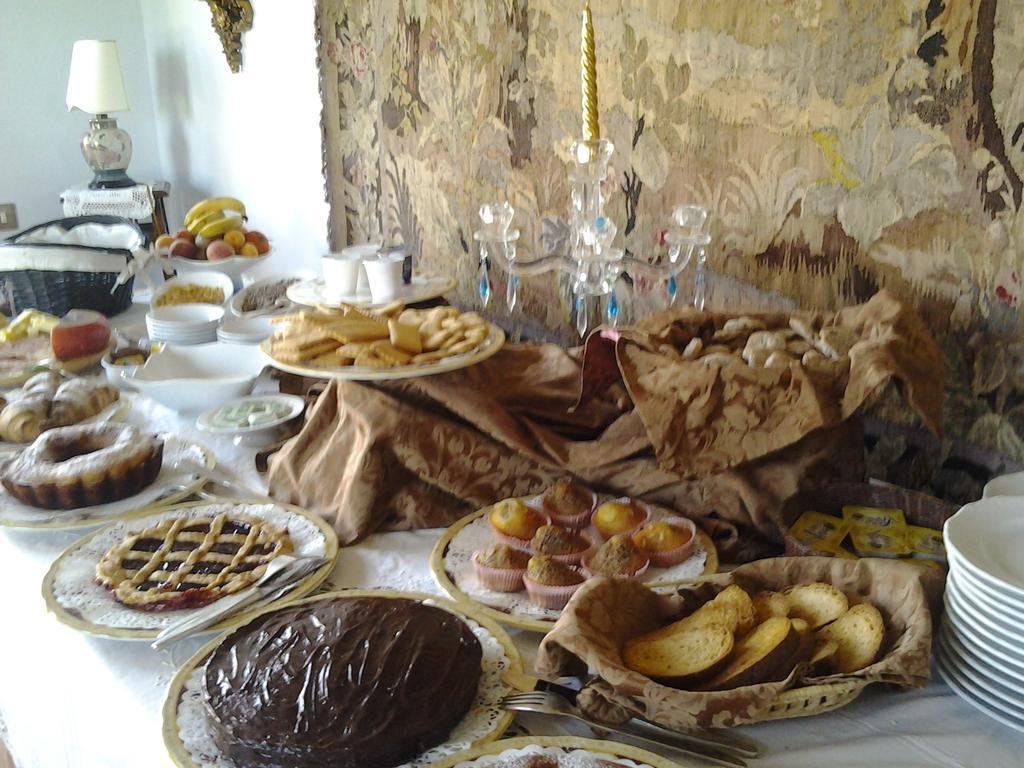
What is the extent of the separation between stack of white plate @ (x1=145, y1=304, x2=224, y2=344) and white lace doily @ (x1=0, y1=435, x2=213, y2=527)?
0.59 meters

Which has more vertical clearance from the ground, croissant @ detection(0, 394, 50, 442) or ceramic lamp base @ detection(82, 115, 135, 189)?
ceramic lamp base @ detection(82, 115, 135, 189)

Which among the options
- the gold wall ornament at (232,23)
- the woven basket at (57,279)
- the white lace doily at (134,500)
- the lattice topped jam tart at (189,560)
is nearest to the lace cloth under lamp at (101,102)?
the gold wall ornament at (232,23)

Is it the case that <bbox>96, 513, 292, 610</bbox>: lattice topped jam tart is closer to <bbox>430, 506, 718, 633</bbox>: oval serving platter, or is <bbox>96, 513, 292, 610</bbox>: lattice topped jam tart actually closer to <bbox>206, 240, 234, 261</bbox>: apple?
<bbox>430, 506, 718, 633</bbox>: oval serving platter

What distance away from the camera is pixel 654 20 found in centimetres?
151

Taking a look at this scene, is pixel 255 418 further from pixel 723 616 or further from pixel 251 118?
pixel 251 118

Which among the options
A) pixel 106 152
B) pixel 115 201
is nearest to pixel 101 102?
pixel 106 152

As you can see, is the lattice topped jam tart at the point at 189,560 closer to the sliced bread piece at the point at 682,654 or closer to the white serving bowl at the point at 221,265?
the sliced bread piece at the point at 682,654

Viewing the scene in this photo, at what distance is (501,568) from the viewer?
1019mm

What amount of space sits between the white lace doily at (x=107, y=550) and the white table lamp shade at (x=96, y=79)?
3.42 meters

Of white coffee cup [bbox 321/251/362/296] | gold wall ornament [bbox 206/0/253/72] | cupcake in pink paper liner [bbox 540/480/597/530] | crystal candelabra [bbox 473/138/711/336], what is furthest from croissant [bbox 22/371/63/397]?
gold wall ornament [bbox 206/0/253/72]

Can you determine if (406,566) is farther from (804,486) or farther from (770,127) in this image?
(770,127)

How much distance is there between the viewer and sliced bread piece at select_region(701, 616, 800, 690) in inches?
31.0

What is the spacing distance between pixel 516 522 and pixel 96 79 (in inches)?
148

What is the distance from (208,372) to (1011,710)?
1.40 metres
